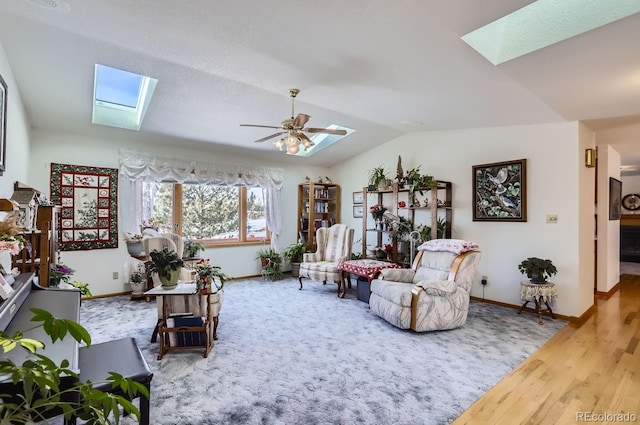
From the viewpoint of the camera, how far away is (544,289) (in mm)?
3699

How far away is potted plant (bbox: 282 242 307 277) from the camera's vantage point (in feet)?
20.6

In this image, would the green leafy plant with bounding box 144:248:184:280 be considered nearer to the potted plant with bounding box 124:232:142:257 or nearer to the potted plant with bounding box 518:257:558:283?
the potted plant with bounding box 124:232:142:257

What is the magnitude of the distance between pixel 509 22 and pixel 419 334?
9.44 feet

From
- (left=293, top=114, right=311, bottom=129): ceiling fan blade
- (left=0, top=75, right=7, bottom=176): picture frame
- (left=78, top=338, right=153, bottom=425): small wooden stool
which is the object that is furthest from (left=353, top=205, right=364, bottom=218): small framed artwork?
(left=0, top=75, right=7, bottom=176): picture frame

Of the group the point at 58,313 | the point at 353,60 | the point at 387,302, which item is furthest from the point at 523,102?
the point at 58,313

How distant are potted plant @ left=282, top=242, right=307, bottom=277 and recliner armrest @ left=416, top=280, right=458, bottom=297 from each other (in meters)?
3.20

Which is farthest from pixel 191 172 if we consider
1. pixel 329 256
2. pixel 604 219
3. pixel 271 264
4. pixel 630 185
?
pixel 630 185

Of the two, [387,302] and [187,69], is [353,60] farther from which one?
[387,302]

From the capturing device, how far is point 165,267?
2.88 m

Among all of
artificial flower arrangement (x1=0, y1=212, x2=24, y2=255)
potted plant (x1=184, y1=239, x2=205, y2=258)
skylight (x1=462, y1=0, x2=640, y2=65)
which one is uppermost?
skylight (x1=462, y1=0, x2=640, y2=65)

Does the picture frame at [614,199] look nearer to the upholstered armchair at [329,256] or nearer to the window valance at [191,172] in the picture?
the upholstered armchair at [329,256]

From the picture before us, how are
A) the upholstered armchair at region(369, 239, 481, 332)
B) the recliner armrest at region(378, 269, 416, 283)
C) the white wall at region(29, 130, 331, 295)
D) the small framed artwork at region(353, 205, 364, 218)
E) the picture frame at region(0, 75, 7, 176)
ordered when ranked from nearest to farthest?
the picture frame at region(0, 75, 7, 176) → the upholstered armchair at region(369, 239, 481, 332) → the recliner armrest at region(378, 269, 416, 283) → the white wall at region(29, 130, 331, 295) → the small framed artwork at region(353, 205, 364, 218)

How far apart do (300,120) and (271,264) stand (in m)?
3.58

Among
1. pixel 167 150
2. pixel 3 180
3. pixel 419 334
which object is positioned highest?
pixel 167 150
